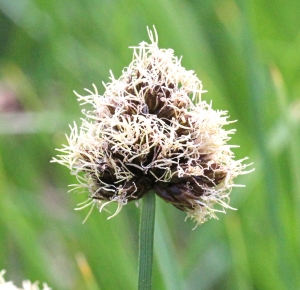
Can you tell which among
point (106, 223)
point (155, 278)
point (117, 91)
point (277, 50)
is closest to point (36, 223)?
point (106, 223)

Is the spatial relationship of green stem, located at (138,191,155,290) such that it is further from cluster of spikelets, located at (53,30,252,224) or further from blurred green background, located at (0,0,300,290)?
blurred green background, located at (0,0,300,290)

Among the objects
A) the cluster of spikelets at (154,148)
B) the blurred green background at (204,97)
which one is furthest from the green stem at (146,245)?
the blurred green background at (204,97)

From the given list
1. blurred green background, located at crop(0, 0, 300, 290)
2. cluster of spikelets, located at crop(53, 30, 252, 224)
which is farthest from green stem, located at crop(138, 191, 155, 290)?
blurred green background, located at crop(0, 0, 300, 290)

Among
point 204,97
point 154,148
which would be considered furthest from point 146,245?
point 204,97

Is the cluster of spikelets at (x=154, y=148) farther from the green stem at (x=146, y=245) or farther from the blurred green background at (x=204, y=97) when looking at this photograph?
the blurred green background at (x=204, y=97)

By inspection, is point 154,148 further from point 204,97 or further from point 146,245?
point 204,97

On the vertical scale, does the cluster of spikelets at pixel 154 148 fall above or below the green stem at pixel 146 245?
above

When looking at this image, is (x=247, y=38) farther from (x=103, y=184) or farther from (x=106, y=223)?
(x=103, y=184)
